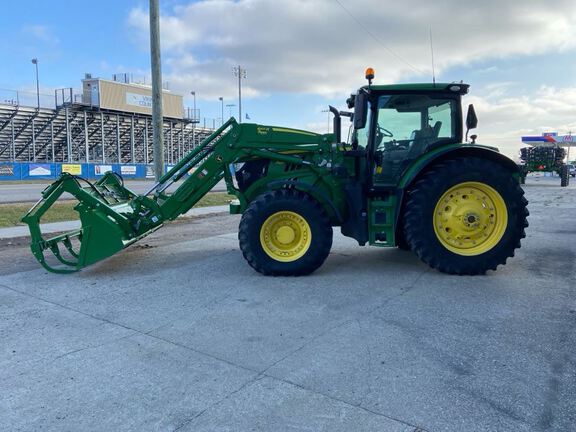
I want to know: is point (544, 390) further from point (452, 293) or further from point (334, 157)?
point (334, 157)

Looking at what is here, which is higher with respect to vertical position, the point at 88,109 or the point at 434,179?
the point at 88,109

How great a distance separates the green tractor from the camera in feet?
19.1

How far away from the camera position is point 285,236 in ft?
19.5

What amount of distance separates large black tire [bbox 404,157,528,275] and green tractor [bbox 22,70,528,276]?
0.01m

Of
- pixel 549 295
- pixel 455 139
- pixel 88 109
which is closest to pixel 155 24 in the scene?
pixel 455 139

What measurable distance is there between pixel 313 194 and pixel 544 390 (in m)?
3.58

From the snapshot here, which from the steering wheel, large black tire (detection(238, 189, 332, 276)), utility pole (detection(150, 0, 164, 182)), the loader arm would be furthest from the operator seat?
utility pole (detection(150, 0, 164, 182))

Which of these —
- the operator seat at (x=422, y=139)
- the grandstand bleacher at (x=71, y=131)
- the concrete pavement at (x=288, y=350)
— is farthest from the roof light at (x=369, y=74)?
Answer: the grandstand bleacher at (x=71, y=131)

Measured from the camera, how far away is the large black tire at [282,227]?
5.82m

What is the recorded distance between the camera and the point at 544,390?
2.99 metres

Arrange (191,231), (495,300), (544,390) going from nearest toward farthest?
(544,390)
(495,300)
(191,231)

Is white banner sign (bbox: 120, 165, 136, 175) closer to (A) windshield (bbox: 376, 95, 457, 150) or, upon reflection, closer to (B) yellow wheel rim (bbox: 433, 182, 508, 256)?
(A) windshield (bbox: 376, 95, 457, 150)

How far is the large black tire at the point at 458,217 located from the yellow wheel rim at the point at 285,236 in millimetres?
1361

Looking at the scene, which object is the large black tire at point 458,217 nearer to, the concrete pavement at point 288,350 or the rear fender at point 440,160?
the rear fender at point 440,160
